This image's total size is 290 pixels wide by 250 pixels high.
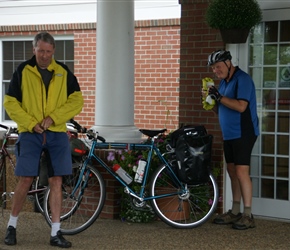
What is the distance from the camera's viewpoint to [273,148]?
7668 millimetres

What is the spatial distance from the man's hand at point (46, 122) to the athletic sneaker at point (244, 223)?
213 centimetres

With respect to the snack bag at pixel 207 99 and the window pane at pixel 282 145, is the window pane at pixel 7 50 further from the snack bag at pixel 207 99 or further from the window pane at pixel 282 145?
the window pane at pixel 282 145

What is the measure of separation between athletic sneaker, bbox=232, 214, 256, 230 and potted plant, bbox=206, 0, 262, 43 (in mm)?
1787

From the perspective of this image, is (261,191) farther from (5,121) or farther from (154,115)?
(5,121)

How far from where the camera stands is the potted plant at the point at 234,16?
23.8 feet

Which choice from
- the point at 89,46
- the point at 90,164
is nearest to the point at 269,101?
the point at 90,164

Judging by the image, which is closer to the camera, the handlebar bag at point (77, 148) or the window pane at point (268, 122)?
the handlebar bag at point (77, 148)

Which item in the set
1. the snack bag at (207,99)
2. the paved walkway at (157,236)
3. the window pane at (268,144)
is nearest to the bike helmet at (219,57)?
the snack bag at (207,99)

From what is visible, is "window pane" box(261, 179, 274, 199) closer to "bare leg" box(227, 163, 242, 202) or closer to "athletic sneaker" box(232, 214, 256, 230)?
"bare leg" box(227, 163, 242, 202)

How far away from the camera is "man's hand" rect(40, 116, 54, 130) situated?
6.27 meters

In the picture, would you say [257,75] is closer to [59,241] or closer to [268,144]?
[268,144]

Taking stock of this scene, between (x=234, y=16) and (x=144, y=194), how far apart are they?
77.9 inches

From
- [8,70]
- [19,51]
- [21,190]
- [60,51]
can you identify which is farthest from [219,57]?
[8,70]

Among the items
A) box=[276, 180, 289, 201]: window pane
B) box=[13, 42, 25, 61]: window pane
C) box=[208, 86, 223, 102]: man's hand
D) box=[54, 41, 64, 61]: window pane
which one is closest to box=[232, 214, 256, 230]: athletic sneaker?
box=[276, 180, 289, 201]: window pane
